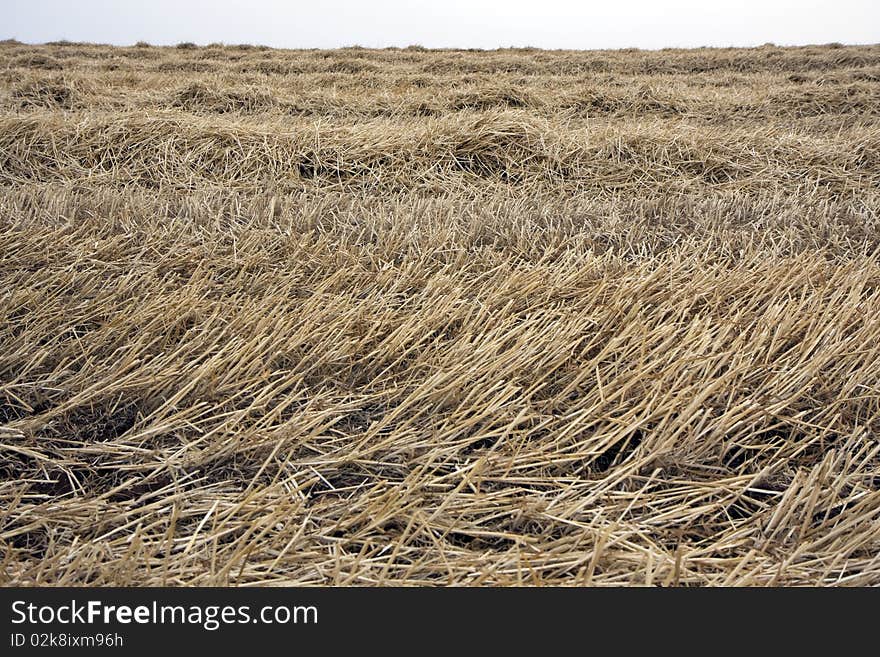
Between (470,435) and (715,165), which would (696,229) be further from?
(470,435)

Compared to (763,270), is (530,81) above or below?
above

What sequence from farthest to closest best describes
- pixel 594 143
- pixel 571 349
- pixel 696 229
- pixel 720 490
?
pixel 594 143, pixel 696 229, pixel 571 349, pixel 720 490

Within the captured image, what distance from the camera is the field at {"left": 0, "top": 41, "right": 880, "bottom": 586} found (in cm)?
102

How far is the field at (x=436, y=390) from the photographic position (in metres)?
1.02

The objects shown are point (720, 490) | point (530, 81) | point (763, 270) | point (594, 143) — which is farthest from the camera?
point (530, 81)

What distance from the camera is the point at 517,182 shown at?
3771 millimetres

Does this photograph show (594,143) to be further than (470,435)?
Yes

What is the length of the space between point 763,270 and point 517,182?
191 centimetres

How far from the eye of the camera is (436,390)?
4.41ft

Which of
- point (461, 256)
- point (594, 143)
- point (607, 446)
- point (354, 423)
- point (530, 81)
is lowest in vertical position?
point (607, 446)

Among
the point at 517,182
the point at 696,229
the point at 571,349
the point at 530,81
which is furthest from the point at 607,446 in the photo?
the point at 530,81
